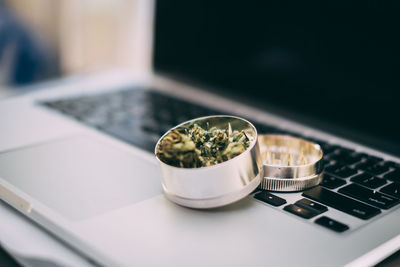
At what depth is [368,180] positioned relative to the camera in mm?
479

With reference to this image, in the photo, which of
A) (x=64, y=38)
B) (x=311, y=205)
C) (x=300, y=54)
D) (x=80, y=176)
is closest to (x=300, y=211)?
(x=311, y=205)

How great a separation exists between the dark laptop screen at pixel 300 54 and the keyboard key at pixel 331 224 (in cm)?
24

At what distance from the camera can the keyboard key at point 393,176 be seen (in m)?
0.49

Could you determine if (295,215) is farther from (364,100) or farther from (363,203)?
(364,100)

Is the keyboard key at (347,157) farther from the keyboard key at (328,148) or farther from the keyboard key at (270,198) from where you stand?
the keyboard key at (270,198)

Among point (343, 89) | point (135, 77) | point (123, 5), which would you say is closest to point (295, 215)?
point (343, 89)

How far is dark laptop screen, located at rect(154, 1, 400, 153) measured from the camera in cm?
60

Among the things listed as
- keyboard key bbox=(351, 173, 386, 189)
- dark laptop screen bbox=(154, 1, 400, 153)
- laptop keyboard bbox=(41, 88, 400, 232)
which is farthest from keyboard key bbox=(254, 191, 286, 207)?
dark laptop screen bbox=(154, 1, 400, 153)

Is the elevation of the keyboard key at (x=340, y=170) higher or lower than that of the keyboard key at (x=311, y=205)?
higher

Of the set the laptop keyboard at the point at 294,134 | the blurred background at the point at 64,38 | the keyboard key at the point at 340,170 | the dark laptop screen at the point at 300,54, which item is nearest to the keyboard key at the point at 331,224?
the laptop keyboard at the point at 294,134

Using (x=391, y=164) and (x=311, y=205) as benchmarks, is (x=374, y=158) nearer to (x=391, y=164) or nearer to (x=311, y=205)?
(x=391, y=164)

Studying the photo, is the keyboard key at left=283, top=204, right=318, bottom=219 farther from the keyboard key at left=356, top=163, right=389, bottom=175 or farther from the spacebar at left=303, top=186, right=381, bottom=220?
the keyboard key at left=356, top=163, right=389, bottom=175

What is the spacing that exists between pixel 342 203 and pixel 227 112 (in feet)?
1.07

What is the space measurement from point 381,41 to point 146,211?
1.30 ft
